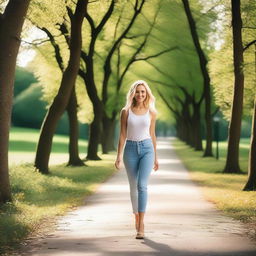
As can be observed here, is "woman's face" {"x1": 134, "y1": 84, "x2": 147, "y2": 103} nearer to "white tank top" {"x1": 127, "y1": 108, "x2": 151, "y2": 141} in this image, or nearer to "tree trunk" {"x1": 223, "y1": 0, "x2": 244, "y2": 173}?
"white tank top" {"x1": 127, "y1": 108, "x2": 151, "y2": 141}

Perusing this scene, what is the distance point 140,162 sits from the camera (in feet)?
26.5

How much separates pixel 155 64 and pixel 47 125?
24287 mm

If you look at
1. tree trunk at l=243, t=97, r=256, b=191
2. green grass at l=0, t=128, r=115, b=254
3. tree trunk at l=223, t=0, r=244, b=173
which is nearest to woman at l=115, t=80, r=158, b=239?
green grass at l=0, t=128, r=115, b=254

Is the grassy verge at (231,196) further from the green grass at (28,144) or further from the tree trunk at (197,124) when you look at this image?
the green grass at (28,144)

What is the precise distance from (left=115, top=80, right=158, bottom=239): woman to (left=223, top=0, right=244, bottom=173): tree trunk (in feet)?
43.0

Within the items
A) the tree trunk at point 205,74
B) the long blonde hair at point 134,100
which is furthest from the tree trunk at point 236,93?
the long blonde hair at point 134,100

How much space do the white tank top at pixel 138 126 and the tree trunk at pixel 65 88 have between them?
11814 millimetres

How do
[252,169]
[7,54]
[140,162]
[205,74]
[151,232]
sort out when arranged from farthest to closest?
1. [205,74]
2. [252,169]
3. [7,54]
4. [151,232]
5. [140,162]

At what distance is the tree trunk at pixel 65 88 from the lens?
770 inches

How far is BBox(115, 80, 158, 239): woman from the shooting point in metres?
8.07

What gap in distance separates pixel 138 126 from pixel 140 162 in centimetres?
50

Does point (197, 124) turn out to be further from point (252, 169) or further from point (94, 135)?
point (252, 169)

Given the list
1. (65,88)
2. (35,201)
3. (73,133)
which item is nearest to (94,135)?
(73,133)

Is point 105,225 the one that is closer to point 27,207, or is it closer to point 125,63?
point 27,207
